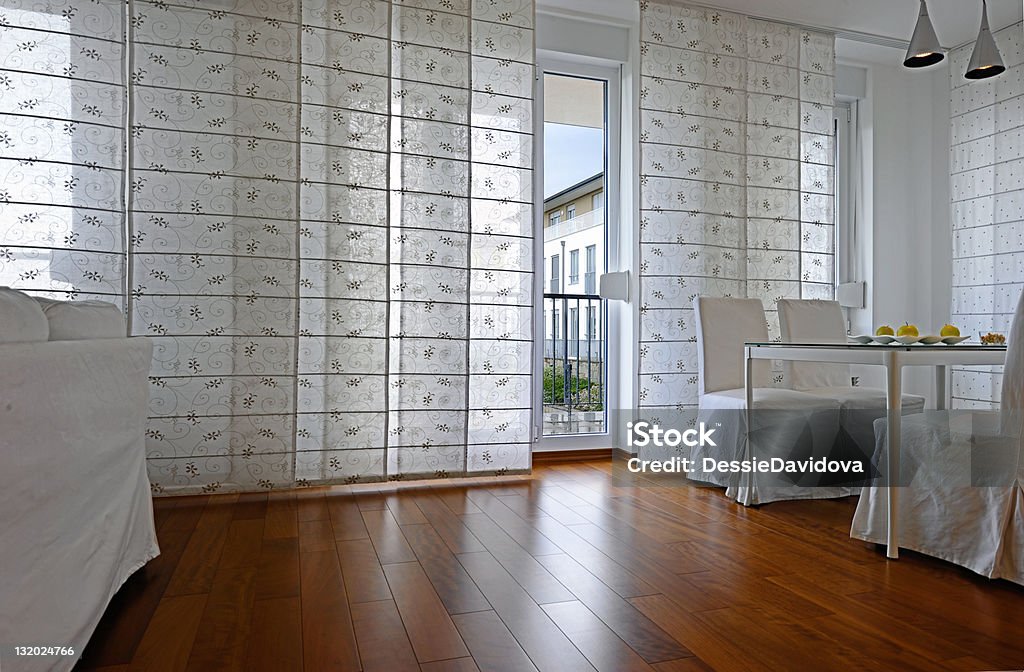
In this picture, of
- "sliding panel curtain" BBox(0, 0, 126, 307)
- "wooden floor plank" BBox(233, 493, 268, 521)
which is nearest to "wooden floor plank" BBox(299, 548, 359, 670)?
"wooden floor plank" BBox(233, 493, 268, 521)

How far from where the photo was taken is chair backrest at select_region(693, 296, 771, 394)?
3332 mm

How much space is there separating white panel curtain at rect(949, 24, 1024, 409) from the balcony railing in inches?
96.0

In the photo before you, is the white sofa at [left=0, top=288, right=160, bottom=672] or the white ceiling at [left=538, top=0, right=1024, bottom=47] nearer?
the white sofa at [left=0, top=288, right=160, bottom=672]

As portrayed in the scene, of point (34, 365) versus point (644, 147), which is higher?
point (644, 147)

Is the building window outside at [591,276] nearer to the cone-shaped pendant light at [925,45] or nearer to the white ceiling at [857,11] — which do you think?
the white ceiling at [857,11]

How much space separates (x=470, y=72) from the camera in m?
3.40

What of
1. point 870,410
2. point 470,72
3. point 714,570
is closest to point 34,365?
point 714,570

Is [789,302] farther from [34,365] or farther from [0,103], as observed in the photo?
[0,103]

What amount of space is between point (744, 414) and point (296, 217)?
2221 millimetres

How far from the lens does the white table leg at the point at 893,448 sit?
2.22 meters

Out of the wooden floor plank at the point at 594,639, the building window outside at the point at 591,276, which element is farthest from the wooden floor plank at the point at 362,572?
the building window outside at the point at 591,276

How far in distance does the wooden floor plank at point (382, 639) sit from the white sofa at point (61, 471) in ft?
1.86

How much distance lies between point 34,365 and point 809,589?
1.95 metres

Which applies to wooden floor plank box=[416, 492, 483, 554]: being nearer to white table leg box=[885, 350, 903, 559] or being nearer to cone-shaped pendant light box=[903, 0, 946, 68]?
white table leg box=[885, 350, 903, 559]
